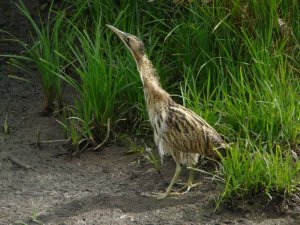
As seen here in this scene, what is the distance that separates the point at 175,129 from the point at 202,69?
1296mm

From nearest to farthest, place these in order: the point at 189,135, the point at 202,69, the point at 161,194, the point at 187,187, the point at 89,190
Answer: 1. the point at 189,135
2. the point at 161,194
3. the point at 187,187
4. the point at 89,190
5. the point at 202,69

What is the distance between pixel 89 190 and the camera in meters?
6.41

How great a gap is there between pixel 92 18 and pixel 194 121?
2438 mm

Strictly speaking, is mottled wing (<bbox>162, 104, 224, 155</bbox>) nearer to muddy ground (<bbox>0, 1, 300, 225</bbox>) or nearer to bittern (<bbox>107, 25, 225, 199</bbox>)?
bittern (<bbox>107, 25, 225, 199</bbox>)

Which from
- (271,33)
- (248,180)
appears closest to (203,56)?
(271,33)

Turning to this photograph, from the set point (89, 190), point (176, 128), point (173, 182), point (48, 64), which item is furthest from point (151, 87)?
point (48, 64)

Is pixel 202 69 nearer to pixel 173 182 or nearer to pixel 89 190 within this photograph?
pixel 173 182

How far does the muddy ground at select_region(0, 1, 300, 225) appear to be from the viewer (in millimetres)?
5863

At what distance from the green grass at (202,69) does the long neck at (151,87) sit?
422 mm

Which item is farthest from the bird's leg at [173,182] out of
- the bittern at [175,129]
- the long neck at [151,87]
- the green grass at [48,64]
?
the green grass at [48,64]

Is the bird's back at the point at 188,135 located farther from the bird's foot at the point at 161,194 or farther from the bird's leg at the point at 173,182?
the bird's foot at the point at 161,194

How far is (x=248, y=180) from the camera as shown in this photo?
5801 mm

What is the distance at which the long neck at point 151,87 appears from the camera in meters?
6.22

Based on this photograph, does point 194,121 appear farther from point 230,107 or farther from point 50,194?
point 50,194
